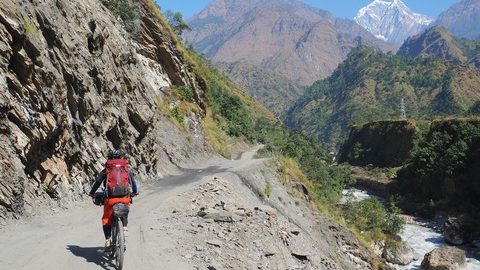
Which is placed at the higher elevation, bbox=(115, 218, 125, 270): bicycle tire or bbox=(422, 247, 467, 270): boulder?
bbox=(115, 218, 125, 270): bicycle tire

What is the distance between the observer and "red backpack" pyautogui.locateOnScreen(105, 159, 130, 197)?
30.1 ft

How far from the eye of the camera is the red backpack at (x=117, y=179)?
9164mm

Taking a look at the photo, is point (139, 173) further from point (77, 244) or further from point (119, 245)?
point (119, 245)

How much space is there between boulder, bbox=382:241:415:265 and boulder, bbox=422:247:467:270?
153 centimetres

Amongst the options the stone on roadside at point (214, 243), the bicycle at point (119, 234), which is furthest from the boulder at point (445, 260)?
the bicycle at point (119, 234)

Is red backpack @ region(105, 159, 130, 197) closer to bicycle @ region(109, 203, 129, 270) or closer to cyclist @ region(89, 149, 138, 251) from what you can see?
cyclist @ region(89, 149, 138, 251)

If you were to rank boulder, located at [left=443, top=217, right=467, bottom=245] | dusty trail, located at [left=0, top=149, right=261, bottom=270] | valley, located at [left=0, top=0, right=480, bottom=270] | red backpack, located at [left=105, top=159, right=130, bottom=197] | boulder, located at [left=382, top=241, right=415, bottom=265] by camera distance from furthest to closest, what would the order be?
1. boulder, located at [left=443, top=217, right=467, bottom=245]
2. boulder, located at [left=382, top=241, right=415, bottom=265]
3. valley, located at [left=0, top=0, right=480, bottom=270]
4. dusty trail, located at [left=0, top=149, right=261, bottom=270]
5. red backpack, located at [left=105, top=159, right=130, bottom=197]

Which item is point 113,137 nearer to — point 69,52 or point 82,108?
point 82,108

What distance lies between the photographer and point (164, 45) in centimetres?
4441

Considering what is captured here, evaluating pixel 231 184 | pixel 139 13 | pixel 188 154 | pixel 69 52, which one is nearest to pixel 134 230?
pixel 69 52

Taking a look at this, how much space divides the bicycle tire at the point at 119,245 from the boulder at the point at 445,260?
33484mm

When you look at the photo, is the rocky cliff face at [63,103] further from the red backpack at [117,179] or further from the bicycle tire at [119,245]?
the bicycle tire at [119,245]

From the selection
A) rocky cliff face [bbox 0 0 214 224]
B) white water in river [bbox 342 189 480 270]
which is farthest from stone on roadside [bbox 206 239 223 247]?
white water in river [bbox 342 189 480 270]

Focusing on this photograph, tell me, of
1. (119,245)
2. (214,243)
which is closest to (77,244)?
(119,245)
